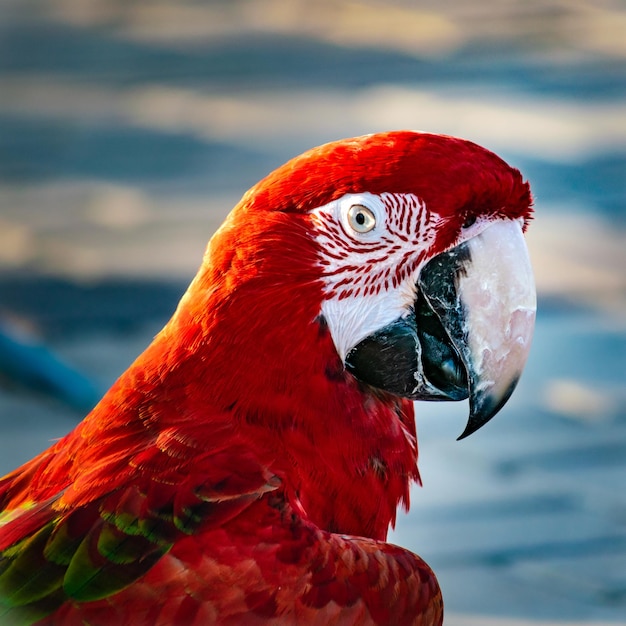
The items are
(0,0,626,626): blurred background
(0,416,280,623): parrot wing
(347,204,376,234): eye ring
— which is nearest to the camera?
(0,416,280,623): parrot wing

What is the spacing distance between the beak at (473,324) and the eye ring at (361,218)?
74 millimetres

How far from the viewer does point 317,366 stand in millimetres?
1001

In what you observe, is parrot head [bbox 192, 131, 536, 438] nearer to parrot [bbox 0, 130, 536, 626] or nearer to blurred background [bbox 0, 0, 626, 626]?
parrot [bbox 0, 130, 536, 626]

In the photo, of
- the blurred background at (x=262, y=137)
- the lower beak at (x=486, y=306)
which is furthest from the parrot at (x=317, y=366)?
the blurred background at (x=262, y=137)

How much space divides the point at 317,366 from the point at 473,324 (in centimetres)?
16

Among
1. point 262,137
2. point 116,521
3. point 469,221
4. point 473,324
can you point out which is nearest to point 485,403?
point 473,324

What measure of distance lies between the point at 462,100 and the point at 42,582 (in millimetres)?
2010

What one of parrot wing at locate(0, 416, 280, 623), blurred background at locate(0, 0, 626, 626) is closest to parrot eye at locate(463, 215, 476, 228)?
parrot wing at locate(0, 416, 280, 623)

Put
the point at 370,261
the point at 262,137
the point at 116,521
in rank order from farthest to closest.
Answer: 1. the point at 262,137
2. the point at 370,261
3. the point at 116,521

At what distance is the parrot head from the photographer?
0.97 metres

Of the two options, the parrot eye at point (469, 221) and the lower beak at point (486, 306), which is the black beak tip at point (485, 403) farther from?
the parrot eye at point (469, 221)

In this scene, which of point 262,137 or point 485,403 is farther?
point 262,137

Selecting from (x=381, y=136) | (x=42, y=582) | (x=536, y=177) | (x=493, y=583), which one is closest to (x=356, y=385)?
(x=381, y=136)

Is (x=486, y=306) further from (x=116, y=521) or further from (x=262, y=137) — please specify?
(x=262, y=137)
